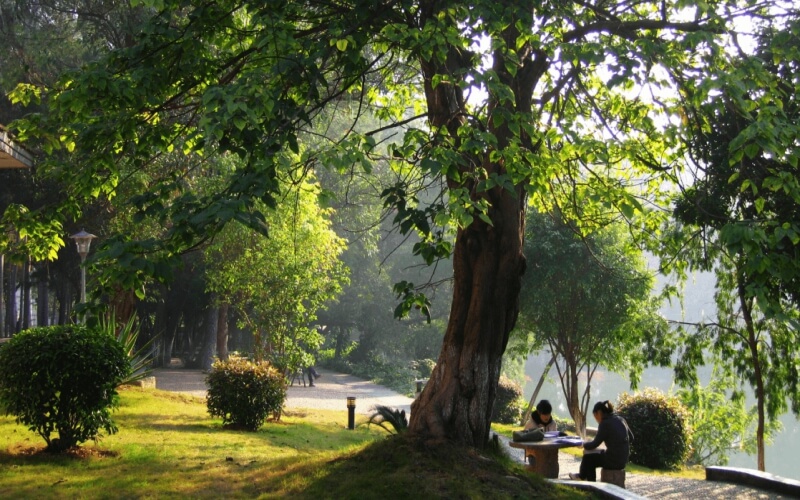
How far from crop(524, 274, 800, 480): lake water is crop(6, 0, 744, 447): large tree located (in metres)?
22.8

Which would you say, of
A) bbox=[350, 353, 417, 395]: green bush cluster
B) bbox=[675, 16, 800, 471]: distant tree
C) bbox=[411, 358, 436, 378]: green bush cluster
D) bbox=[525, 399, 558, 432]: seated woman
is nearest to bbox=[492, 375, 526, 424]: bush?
bbox=[350, 353, 417, 395]: green bush cluster

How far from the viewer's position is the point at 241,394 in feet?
47.7

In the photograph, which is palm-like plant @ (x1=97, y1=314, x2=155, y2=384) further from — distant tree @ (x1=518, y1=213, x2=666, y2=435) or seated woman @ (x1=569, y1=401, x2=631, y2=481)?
distant tree @ (x1=518, y1=213, x2=666, y2=435)

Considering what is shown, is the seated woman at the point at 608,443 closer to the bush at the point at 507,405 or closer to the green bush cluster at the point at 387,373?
the bush at the point at 507,405

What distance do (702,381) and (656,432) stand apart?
50.3 metres

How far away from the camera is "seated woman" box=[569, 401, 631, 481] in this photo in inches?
396

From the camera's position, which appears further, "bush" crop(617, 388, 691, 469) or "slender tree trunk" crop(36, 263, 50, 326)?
"slender tree trunk" crop(36, 263, 50, 326)

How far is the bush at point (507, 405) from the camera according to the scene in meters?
24.4

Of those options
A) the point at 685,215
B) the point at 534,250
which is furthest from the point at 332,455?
the point at 534,250

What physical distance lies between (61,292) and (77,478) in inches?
994

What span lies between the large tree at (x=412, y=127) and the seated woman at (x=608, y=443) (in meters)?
1.95

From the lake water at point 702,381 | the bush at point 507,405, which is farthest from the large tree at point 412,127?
the lake water at point 702,381

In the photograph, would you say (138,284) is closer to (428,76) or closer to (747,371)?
(428,76)

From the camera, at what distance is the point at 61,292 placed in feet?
106
